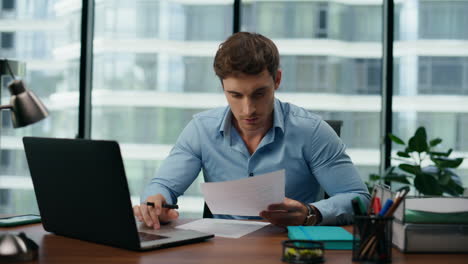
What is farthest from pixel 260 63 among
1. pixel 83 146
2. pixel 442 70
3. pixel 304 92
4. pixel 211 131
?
pixel 442 70

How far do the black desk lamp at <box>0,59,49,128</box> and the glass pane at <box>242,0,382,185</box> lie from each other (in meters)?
2.52

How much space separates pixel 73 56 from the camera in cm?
404

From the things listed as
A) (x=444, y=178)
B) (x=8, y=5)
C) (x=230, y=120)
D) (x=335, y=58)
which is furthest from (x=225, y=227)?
(x=8, y=5)

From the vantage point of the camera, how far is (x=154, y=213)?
1447mm

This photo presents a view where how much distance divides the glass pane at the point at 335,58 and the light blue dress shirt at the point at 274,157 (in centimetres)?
212

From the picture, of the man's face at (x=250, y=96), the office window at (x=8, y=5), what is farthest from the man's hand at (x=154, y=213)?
the office window at (x=8, y=5)

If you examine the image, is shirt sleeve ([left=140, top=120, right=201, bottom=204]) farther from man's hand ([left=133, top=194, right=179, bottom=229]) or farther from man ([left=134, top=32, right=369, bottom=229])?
man's hand ([left=133, top=194, right=179, bottom=229])

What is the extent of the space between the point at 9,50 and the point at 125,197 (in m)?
3.38

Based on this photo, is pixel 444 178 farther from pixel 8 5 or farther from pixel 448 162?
pixel 8 5

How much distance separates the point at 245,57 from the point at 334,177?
1.56 ft

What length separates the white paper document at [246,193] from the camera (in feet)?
4.46

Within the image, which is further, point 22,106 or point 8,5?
point 8,5

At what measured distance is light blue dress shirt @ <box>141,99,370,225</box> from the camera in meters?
1.76

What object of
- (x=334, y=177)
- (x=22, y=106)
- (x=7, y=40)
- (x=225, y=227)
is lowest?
(x=225, y=227)
